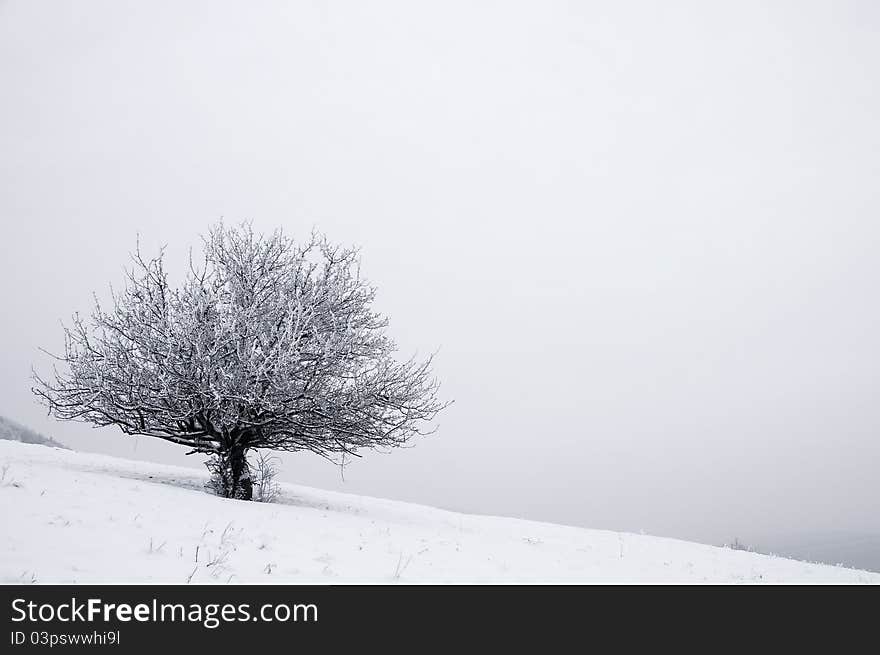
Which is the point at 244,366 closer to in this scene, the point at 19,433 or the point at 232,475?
the point at 232,475

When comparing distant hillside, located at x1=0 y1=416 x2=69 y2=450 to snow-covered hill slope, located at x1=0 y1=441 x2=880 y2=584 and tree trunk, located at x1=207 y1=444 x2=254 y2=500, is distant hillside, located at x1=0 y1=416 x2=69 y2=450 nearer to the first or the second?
tree trunk, located at x1=207 y1=444 x2=254 y2=500

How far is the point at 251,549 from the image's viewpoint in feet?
25.4

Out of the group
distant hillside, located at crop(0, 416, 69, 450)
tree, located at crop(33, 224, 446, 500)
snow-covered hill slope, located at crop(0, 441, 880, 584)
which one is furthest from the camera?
distant hillside, located at crop(0, 416, 69, 450)

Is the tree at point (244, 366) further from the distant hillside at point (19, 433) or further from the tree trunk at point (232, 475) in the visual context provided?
the distant hillside at point (19, 433)

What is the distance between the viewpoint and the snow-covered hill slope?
6355 mm

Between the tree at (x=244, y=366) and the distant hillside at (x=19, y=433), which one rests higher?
the tree at (x=244, y=366)

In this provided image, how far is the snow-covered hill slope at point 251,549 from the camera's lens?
20.9 ft

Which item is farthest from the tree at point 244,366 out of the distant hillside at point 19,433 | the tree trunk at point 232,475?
the distant hillside at point 19,433

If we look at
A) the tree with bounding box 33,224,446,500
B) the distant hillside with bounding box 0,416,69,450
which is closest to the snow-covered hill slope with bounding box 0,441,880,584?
the tree with bounding box 33,224,446,500

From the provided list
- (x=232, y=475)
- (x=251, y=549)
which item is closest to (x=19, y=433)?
(x=232, y=475)
